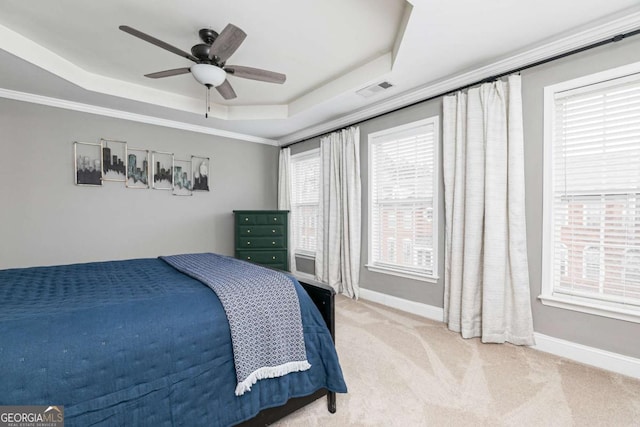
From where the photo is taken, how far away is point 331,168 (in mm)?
4203

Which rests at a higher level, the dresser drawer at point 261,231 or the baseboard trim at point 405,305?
the dresser drawer at point 261,231

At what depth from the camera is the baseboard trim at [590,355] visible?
2.03m

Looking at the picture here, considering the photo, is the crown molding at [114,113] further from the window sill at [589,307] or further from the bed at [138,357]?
the window sill at [589,307]

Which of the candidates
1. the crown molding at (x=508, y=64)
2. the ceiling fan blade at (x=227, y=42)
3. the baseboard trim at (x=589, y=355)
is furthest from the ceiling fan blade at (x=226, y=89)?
the baseboard trim at (x=589, y=355)

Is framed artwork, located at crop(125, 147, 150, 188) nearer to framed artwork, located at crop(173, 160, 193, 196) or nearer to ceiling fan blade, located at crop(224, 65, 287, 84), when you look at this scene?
framed artwork, located at crop(173, 160, 193, 196)

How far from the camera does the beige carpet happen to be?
64.7 inches

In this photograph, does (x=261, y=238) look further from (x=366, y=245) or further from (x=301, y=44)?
(x=301, y=44)

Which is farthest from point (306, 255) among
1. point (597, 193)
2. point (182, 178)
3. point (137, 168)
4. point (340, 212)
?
point (597, 193)

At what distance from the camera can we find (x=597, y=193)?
2207mm

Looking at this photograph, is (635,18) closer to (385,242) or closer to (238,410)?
(385,242)

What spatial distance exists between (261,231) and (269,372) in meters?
3.05

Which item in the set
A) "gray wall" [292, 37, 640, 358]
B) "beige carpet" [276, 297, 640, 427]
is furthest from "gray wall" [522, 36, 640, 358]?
"beige carpet" [276, 297, 640, 427]

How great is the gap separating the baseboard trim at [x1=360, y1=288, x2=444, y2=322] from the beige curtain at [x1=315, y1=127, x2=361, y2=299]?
185mm

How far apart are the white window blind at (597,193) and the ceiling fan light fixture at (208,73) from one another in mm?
2754
